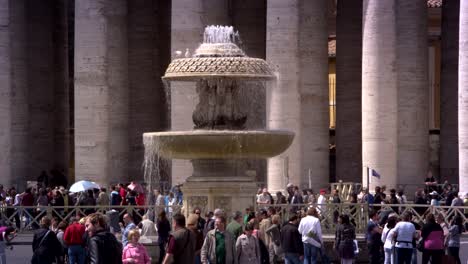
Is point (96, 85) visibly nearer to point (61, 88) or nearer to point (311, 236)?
point (61, 88)

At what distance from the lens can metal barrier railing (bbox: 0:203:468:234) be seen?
42016 millimetres

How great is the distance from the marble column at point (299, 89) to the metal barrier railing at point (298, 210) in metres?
9.41

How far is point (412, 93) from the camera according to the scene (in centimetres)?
5653

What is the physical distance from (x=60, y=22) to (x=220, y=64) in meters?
35.9

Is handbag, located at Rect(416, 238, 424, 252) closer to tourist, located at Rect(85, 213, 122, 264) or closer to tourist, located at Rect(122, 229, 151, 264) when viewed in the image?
tourist, located at Rect(85, 213, 122, 264)

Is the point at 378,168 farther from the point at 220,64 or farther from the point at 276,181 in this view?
the point at 220,64

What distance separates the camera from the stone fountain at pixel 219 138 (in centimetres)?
3312

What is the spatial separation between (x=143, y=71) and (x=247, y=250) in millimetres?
39477

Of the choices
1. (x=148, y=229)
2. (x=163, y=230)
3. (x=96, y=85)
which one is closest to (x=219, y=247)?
(x=163, y=230)

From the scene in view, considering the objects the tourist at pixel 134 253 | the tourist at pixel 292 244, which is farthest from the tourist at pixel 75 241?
the tourist at pixel 134 253

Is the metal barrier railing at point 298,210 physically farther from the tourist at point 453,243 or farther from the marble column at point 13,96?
the marble column at point 13,96

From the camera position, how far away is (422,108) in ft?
187

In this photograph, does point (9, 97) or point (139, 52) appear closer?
point (9, 97)

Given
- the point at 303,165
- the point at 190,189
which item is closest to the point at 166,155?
the point at 190,189
